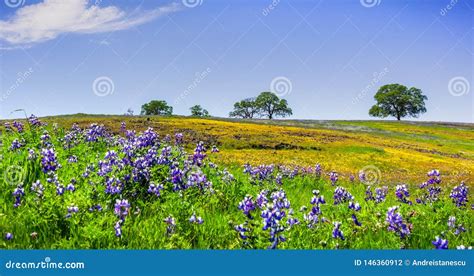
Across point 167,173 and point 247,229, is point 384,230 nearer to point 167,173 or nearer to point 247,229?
point 247,229

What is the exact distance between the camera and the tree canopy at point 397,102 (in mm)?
118875

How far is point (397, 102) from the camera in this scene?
391 feet

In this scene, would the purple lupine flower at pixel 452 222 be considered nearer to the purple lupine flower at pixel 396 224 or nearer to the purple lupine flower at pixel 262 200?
the purple lupine flower at pixel 396 224

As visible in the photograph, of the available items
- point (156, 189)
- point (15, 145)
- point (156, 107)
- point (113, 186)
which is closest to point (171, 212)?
point (156, 189)

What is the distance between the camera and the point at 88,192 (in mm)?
7066

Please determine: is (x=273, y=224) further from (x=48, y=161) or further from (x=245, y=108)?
(x=245, y=108)

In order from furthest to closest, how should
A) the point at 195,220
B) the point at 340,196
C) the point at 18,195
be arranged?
the point at 340,196
the point at 18,195
the point at 195,220

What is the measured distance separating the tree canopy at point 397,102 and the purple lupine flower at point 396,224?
11601 centimetres

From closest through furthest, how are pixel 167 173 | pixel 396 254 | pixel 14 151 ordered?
1. pixel 396 254
2. pixel 167 173
3. pixel 14 151

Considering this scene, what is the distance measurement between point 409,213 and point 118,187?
14.8 feet

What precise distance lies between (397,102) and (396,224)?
388 ft

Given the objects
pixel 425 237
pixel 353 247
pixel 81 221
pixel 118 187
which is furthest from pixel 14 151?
pixel 425 237

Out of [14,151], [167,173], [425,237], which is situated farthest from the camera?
[14,151]

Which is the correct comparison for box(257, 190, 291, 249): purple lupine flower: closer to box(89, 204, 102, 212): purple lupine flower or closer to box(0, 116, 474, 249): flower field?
box(0, 116, 474, 249): flower field
